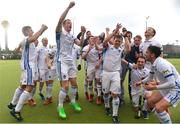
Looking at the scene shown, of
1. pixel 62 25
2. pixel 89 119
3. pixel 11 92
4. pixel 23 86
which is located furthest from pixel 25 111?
pixel 11 92

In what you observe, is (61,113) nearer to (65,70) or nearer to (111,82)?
(65,70)

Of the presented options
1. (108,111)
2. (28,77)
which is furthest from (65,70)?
(108,111)

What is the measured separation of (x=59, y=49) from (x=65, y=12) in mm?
1272

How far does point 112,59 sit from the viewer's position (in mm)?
11633

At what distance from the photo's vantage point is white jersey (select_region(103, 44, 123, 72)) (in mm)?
11602

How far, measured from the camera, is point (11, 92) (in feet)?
52.5

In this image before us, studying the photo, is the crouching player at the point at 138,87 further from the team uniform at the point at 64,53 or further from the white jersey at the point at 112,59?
the team uniform at the point at 64,53

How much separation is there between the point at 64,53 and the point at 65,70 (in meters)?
0.53

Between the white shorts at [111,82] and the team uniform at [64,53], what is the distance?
3.73 feet

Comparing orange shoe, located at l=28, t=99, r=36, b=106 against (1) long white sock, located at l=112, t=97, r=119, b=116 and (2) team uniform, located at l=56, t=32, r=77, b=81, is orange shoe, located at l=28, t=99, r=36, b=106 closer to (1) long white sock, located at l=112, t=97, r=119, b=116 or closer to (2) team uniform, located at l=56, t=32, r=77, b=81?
(2) team uniform, located at l=56, t=32, r=77, b=81

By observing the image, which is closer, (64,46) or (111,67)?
(111,67)

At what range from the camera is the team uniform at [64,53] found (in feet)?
38.1

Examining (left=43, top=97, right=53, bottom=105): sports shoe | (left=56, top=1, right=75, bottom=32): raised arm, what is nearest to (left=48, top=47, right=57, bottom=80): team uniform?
(left=43, top=97, right=53, bottom=105): sports shoe

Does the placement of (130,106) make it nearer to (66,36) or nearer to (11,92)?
(66,36)
